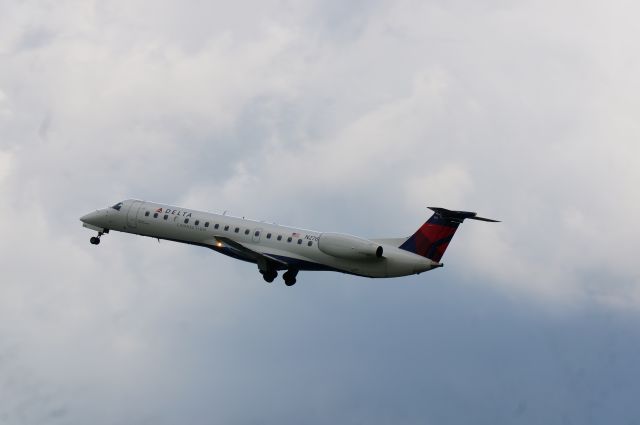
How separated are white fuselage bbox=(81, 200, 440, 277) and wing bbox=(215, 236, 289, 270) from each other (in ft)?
0.29

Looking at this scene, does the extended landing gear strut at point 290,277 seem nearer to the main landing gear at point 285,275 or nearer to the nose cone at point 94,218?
the main landing gear at point 285,275

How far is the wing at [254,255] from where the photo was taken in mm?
70188

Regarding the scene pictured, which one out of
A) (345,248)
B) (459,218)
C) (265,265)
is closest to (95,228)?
(265,265)

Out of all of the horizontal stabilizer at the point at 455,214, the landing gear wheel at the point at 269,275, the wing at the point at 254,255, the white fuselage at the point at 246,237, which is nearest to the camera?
the horizontal stabilizer at the point at 455,214

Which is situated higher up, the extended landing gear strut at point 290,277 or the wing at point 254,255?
the wing at point 254,255

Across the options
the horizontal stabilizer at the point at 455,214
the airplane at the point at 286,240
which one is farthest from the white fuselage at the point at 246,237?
the horizontal stabilizer at the point at 455,214

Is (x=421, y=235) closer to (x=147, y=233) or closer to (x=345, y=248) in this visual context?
(x=345, y=248)

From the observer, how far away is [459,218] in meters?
67.4

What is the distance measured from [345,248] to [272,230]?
5.84 metres

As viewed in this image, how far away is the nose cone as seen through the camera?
78438 mm

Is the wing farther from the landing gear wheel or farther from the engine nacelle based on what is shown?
the engine nacelle

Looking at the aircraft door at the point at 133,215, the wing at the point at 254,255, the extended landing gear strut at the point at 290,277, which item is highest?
the aircraft door at the point at 133,215

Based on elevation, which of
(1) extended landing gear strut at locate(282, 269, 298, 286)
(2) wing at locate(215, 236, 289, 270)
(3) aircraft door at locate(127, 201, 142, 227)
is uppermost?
(3) aircraft door at locate(127, 201, 142, 227)

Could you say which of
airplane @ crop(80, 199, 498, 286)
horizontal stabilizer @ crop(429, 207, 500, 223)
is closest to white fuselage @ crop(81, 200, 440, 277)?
airplane @ crop(80, 199, 498, 286)
